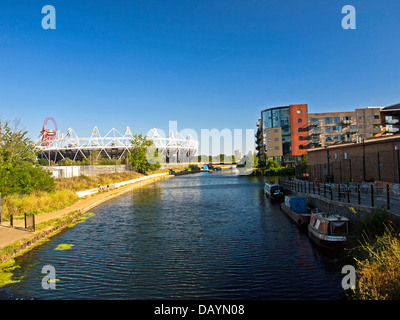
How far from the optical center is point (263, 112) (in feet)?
357

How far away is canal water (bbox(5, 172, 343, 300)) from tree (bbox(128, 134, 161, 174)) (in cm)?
7404

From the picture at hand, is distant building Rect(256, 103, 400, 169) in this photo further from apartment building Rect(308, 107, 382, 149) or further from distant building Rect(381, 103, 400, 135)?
distant building Rect(381, 103, 400, 135)

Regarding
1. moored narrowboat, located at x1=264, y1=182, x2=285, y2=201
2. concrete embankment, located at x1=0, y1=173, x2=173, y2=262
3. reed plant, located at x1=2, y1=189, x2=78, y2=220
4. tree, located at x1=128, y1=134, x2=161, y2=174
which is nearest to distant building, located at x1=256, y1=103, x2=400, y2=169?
tree, located at x1=128, y1=134, x2=161, y2=174

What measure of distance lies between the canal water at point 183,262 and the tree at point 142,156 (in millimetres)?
74038

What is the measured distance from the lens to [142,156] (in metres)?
101

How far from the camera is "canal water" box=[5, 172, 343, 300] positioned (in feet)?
42.4

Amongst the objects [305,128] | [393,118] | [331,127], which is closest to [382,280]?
[393,118]

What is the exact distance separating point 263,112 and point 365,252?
325ft

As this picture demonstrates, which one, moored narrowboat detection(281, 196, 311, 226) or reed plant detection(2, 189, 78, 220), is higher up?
reed plant detection(2, 189, 78, 220)

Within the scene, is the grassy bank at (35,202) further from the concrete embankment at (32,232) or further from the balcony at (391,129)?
the balcony at (391,129)

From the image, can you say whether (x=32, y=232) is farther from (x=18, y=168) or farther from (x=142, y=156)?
(x=142, y=156)

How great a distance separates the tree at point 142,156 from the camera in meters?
101

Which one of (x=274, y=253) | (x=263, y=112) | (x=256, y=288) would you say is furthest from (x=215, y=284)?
(x=263, y=112)

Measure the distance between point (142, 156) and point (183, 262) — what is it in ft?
284
